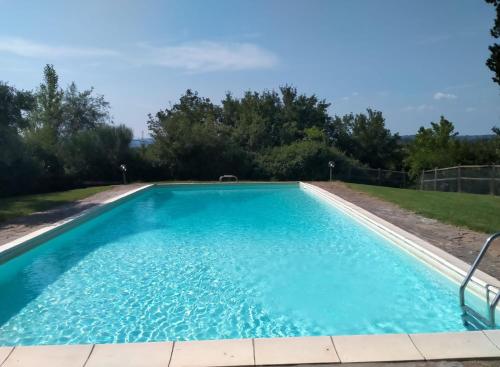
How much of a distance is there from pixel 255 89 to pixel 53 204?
891 inches

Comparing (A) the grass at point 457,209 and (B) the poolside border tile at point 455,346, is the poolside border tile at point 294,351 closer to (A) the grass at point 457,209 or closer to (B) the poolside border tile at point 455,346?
(B) the poolside border tile at point 455,346

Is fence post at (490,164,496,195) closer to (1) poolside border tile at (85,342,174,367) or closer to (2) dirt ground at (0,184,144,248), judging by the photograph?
(2) dirt ground at (0,184,144,248)

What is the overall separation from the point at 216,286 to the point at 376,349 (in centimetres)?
303

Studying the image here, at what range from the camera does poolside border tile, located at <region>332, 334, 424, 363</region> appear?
2932 mm

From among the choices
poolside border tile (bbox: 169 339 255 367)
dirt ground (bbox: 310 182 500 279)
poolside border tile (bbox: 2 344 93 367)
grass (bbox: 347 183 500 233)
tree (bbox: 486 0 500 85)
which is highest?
tree (bbox: 486 0 500 85)

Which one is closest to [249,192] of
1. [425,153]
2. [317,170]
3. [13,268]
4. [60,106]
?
[317,170]

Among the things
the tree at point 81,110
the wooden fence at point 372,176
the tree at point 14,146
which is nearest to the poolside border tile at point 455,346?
the tree at point 14,146

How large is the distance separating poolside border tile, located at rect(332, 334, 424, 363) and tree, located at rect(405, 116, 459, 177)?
69.5 ft

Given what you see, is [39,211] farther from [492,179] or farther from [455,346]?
[492,179]

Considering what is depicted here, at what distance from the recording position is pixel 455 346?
10.1ft

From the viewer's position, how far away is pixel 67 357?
305 centimetres

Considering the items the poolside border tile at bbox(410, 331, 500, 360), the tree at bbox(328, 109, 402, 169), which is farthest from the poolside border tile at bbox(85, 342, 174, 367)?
the tree at bbox(328, 109, 402, 169)

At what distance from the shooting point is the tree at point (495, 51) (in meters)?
11.0

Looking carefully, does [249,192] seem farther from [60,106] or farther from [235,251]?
[60,106]
